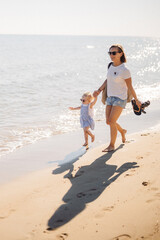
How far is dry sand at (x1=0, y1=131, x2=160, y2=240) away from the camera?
2979 millimetres

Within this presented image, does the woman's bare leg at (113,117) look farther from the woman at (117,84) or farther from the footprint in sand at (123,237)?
the footprint in sand at (123,237)

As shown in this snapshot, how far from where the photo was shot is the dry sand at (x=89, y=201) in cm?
298

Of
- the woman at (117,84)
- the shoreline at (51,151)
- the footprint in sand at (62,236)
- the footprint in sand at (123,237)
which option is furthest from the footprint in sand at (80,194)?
the woman at (117,84)

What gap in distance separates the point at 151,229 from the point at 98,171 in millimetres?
1835

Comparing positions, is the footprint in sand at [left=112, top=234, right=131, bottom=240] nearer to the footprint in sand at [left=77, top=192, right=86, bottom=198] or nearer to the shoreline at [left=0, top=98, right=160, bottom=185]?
the footprint in sand at [left=77, top=192, right=86, bottom=198]

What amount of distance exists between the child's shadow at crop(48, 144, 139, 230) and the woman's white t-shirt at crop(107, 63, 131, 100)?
1139 millimetres

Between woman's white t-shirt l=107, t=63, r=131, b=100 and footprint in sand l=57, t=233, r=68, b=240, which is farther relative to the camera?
woman's white t-shirt l=107, t=63, r=131, b=100

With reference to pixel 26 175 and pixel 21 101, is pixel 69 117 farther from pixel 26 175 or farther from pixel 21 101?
pixel 26 175

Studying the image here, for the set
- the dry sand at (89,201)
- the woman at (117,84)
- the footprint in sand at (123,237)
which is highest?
the woman at (117,84)

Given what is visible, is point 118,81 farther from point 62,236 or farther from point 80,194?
point 62,236

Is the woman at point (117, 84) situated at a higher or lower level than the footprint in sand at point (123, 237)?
higher

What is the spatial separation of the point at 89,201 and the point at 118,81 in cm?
245

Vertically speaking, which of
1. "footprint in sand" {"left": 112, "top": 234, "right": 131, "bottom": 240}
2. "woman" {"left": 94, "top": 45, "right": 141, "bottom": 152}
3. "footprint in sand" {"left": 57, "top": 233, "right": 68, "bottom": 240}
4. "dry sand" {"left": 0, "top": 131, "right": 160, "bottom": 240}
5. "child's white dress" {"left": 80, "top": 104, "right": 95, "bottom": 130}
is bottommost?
"footprint in sand" {"left": 57, "top": 233, "right": 68, "bottom": 240}

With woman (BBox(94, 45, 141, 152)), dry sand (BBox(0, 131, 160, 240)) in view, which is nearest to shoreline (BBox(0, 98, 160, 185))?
dry sand (BBox(0, 131, 160, 240))
